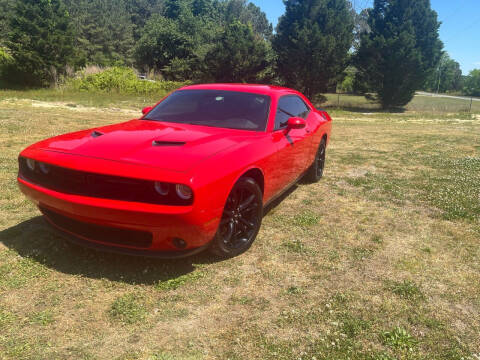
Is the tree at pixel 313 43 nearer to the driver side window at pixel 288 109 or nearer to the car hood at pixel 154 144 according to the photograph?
the driver side window at pixel 288 109

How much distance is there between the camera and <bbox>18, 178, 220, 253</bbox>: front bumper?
7.80ft

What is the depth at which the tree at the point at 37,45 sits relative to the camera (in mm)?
23469

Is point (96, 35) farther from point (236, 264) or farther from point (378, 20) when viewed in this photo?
point (236, 264)

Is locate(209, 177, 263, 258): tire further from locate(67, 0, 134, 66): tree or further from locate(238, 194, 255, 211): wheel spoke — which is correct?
locate(67, 0, 134, 66): tree

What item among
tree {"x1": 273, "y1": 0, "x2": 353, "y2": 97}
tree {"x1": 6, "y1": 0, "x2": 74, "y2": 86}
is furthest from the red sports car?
tree {"x1": 6, "y1": 0, "x2": 74, "y2": 86}

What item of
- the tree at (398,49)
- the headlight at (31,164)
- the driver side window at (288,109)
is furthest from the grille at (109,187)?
the tree at (398,49)

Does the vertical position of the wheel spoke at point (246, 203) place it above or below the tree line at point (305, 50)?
below

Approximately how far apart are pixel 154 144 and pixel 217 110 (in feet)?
3.71

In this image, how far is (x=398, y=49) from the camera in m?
25.2

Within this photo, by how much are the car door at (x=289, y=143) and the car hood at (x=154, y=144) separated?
48cm

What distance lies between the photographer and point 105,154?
2596mm

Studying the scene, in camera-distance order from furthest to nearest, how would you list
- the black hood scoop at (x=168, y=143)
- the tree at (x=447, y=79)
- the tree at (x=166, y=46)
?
the tree at (x=447, y=79) → the tree at (x=166, y=46) → the black hood scoop at (x=168, y=143)

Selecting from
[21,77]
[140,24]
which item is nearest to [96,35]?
[140,24]

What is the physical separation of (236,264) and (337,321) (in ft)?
3.23
